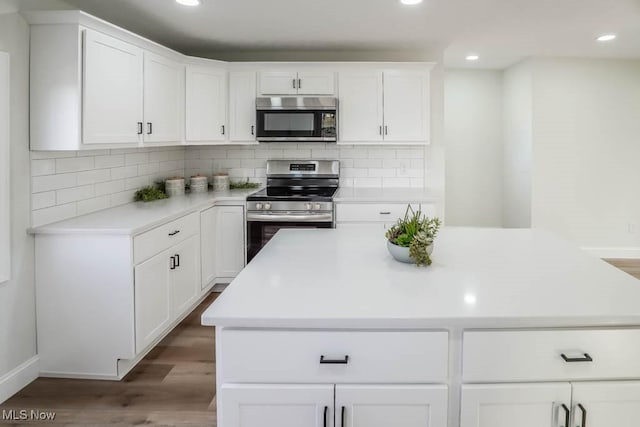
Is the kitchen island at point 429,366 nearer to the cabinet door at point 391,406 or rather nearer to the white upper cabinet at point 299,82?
the cabinet door at point 391,406

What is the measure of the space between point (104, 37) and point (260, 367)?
8.11ft

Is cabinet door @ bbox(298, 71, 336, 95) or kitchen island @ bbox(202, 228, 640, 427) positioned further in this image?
cabinet door @ bbox(298, 71, 336, 95)

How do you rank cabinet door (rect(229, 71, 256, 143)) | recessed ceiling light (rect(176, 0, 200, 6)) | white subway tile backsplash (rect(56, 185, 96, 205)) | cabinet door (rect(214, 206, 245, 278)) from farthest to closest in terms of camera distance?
1. cabinet door (rect(229, 71, 256, 143))
2. cabinet door (rect(214, 206, 245, 278))
3. recessed ceiling light (rect(176, 0, 200, 6))
4. white subway tile backsplash (rect(56, 185, 96, 205))

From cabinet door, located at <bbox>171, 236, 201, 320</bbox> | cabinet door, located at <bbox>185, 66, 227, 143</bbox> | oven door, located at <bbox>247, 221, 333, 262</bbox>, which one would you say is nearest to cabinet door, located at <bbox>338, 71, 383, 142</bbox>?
oven door, located at <bbox>247, 221, 333, 262</bbox>

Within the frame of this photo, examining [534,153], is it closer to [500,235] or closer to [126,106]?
[500,235]

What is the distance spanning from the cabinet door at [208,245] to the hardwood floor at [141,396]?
3.57 ft

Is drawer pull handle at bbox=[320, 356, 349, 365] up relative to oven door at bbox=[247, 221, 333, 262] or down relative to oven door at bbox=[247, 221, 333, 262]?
down

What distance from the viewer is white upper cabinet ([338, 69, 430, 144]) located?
4688 millimetres

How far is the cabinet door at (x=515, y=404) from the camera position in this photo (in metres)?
1.39

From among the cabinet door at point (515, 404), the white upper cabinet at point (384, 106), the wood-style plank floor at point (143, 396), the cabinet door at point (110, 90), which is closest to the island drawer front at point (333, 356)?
the cabinet door at point (515, 404)

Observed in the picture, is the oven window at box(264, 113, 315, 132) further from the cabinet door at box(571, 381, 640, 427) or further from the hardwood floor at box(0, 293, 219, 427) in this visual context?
the cabinet door at box(571, 381, 640, 427)

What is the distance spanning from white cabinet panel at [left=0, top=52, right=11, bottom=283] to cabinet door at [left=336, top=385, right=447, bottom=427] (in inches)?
84.0

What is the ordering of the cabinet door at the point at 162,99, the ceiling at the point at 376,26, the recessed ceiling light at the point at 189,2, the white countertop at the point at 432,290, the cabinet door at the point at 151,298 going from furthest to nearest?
1. the cabinet door at the point at 162,99
2. the ceiling at the point at 376,26
3. the recessed ceiling light at the point at 189,2
4. the cabinet door at the point at 151,298
5. the white countertop at the point at 432,290

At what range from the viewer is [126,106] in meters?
3.33
